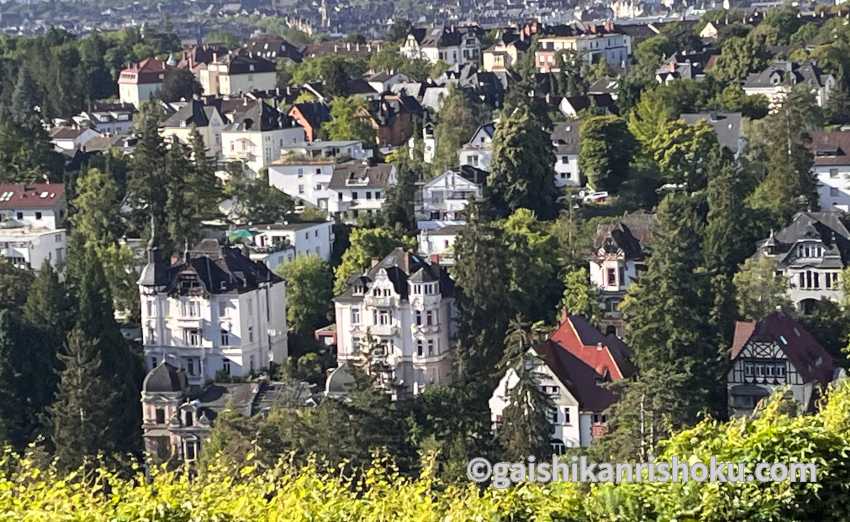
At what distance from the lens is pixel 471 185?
113ft

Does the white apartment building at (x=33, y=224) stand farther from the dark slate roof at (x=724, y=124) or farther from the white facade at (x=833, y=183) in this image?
the white facade at (x=833, y=183)

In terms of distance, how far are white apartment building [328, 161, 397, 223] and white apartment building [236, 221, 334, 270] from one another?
2387mm

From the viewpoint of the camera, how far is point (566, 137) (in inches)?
1490

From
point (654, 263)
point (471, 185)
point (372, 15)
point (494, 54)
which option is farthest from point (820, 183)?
point (372, 15)

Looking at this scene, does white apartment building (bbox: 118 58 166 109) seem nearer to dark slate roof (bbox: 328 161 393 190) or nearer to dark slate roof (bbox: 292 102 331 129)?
dark slate roof (bbox: 292 102 331 129)

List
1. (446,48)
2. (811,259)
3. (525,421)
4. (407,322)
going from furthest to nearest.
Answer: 1. (446,48)
2. (811,259)
3. (407,322)
4. (525,421)

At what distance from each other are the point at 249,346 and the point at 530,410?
5.79 metres

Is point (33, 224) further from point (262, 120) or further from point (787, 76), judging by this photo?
point (787, 76)

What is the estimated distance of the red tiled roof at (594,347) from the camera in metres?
25.5

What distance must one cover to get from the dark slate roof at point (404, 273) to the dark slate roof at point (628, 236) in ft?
10.9

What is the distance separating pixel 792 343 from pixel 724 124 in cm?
1383

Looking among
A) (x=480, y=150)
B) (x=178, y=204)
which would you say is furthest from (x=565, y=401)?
(x=480, y=150)

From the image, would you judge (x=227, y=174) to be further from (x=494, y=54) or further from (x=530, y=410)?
(x=494, y=54)

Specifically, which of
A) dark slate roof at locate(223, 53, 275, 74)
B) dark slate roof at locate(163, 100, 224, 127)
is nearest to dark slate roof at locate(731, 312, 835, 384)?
dark slate roof at locate(163, 100, 224, 127)
